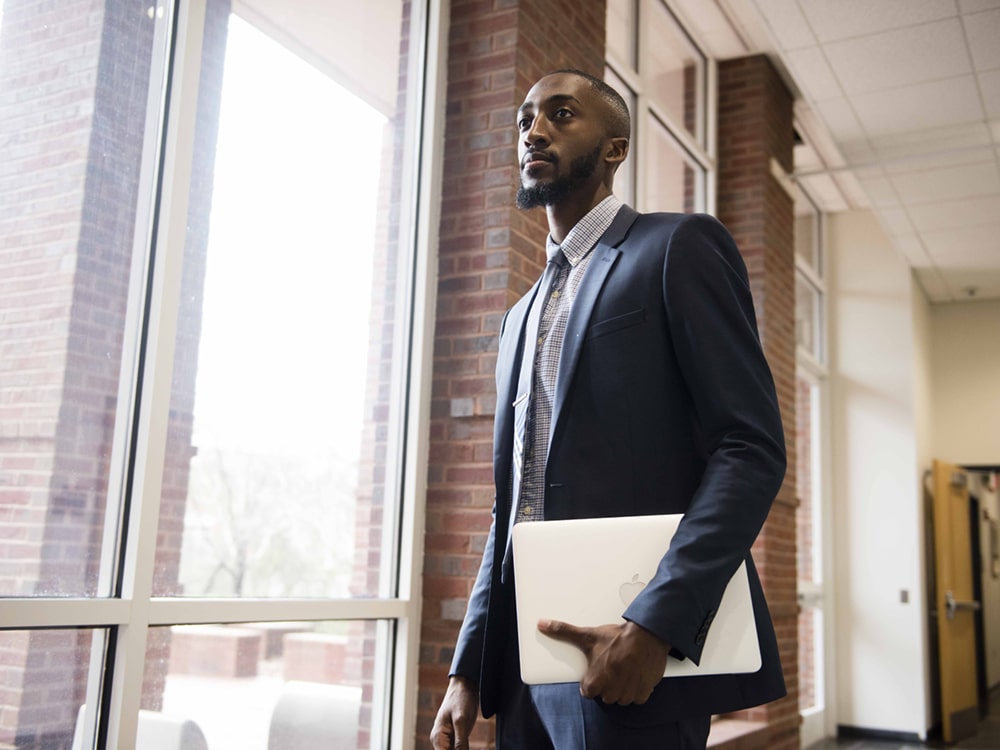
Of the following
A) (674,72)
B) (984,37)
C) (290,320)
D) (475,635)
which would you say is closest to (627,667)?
(475,635)

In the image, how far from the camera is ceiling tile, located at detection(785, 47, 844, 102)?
5.01m

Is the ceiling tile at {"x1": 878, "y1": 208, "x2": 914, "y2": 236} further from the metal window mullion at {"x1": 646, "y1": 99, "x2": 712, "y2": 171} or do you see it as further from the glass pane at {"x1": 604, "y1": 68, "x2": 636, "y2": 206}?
the glass pane at {"x1": 604, "y1": 68, "x2": 636, "y2": 206}

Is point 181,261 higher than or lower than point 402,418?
higher

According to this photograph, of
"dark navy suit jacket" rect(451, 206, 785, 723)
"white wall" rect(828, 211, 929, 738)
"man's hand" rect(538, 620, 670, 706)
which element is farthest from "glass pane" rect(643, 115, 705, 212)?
"man's hand" rect(538, 620, 670, 706)

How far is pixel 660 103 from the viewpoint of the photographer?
17.1 feet

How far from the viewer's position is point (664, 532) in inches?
46.1

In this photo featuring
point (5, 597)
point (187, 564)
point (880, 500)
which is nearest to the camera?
point (5, 597)

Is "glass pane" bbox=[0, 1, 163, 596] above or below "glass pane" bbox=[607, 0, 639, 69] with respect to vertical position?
below

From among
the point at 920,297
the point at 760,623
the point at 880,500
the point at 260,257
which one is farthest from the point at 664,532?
the point at 920,297

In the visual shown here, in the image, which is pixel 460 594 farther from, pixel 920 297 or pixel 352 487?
pixel 920 297

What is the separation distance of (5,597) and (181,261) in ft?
2.98

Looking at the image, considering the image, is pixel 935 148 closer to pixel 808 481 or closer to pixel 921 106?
pixel 921 106

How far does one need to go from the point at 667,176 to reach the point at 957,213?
2922 mm

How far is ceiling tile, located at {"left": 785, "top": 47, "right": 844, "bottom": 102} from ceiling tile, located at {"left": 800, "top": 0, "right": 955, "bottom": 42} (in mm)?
233
